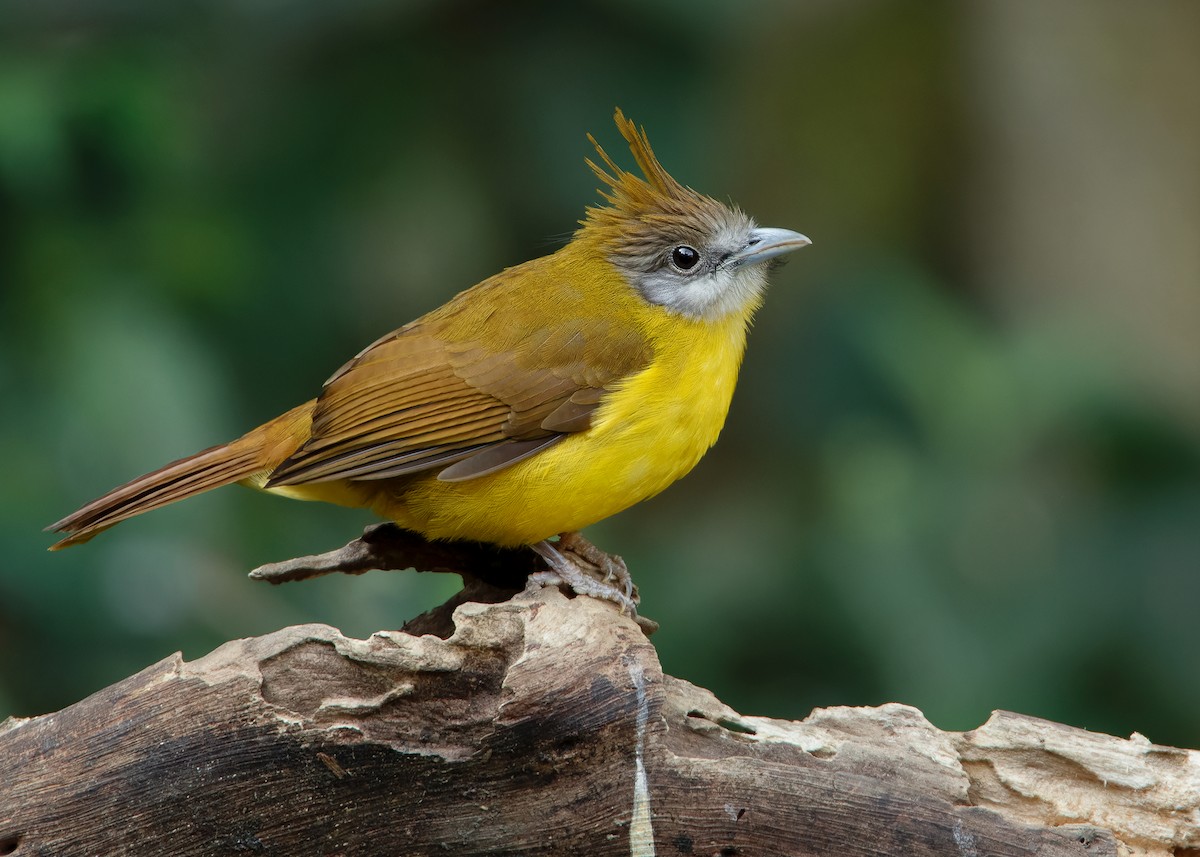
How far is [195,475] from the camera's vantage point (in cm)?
407

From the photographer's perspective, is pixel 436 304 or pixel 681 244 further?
pixel 436 304

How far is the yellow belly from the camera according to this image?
13.0 ft

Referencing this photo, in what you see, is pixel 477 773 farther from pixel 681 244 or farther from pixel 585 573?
pixel 681 244

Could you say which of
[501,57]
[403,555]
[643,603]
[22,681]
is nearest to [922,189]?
[501,57]

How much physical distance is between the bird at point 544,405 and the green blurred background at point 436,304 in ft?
1.11

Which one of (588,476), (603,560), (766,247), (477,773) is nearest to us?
(477,773)

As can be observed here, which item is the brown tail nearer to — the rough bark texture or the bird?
the bird

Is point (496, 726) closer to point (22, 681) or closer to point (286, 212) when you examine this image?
point (22, 681)

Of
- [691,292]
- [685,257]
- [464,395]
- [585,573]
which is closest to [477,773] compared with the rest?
[585,573]

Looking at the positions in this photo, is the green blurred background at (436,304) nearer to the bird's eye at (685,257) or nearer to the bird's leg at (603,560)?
the bird's leg at (603,560)

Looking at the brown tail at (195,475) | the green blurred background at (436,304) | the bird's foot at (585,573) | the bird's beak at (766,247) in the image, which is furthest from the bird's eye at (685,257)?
the brown tail at (195,475)

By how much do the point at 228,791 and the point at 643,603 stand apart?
1.86 meters

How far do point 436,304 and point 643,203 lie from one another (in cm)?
135

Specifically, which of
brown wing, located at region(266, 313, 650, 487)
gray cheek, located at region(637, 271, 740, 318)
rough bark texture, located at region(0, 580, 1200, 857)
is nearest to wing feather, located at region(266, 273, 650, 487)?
brown wing, located at region(266, 313, 650, 487)
